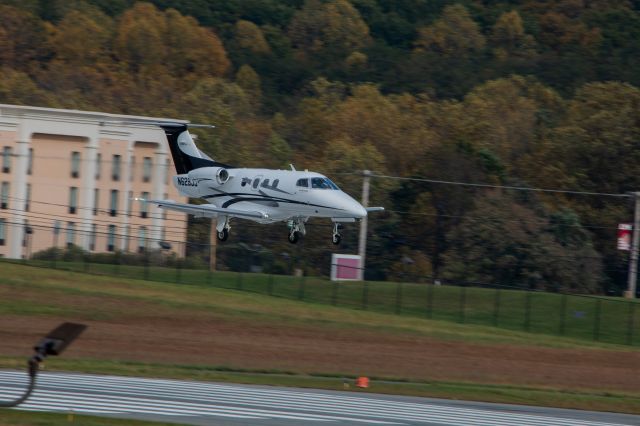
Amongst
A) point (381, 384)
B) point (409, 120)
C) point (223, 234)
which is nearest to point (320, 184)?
point (223, 234)

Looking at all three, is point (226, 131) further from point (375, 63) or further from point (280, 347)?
point (375, 63)

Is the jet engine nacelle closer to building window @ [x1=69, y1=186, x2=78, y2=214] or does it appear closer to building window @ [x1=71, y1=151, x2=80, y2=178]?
building window @ [x1=71, y1=151, x2=80, y2=178]

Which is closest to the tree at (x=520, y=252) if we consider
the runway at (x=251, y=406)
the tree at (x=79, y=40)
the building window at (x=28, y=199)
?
the building window at (x=28, y=199)

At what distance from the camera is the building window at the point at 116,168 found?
3406 inches

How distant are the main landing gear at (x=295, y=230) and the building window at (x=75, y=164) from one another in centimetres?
3741

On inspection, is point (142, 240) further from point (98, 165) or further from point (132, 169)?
point (98, 165)

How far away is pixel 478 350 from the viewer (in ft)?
181

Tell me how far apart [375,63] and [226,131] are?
80071 millimetres

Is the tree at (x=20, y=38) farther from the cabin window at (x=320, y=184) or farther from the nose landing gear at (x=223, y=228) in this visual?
the cabin window at (x=320, y=184)

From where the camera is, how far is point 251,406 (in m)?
31.1

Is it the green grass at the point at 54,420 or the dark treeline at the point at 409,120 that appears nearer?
the green grass at the point at 54,420

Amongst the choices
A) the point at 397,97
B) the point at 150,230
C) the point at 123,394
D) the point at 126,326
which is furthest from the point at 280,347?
the point at 397,97

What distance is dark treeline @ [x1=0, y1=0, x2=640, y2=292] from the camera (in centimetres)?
9319

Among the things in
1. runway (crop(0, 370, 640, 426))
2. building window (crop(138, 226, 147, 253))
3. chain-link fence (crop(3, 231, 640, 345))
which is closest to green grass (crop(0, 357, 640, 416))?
runway (crop(0, 370, 640, 426))
